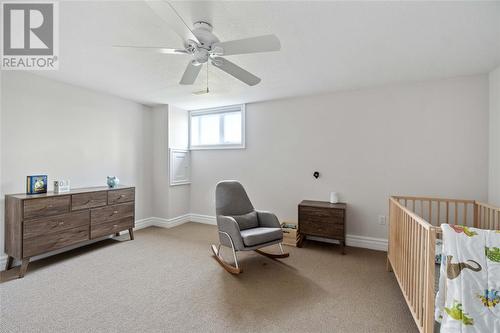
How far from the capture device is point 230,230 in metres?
2.66

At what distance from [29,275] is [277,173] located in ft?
11.2

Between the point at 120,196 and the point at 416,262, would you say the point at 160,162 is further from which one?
the point at 416,262

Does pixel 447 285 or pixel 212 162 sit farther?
pixel 212 162

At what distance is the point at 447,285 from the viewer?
1.28 metres

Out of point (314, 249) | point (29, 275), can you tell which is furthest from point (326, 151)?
point (29, 275)

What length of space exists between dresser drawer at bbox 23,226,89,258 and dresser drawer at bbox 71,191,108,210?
0.92ft

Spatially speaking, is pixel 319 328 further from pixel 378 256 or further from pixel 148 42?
pixel 148 42

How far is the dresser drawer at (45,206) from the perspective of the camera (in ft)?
8.10

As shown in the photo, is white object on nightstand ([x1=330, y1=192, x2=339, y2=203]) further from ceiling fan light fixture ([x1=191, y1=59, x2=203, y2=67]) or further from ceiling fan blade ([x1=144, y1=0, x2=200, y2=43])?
ceiling fan blade ([x1=144, y1=0, x2=200, y2=43])

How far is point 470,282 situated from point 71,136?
440 centimetres

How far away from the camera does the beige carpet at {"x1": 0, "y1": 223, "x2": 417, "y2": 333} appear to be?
5.74 feet

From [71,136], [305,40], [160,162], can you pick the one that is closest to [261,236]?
[305,40]

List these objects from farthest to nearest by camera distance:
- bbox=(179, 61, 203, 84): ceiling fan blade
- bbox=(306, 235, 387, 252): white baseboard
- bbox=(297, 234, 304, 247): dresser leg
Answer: bbox=(297, 234, 304, 247): dresser leg, bbox=(306, 235, 387, 252): white baseboard, bbox=(179, 61, 203, 84): ceiling fan blade

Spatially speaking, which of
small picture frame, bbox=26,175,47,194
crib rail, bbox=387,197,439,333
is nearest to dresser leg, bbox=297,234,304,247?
crib rail, bbox=387,197,439,333
